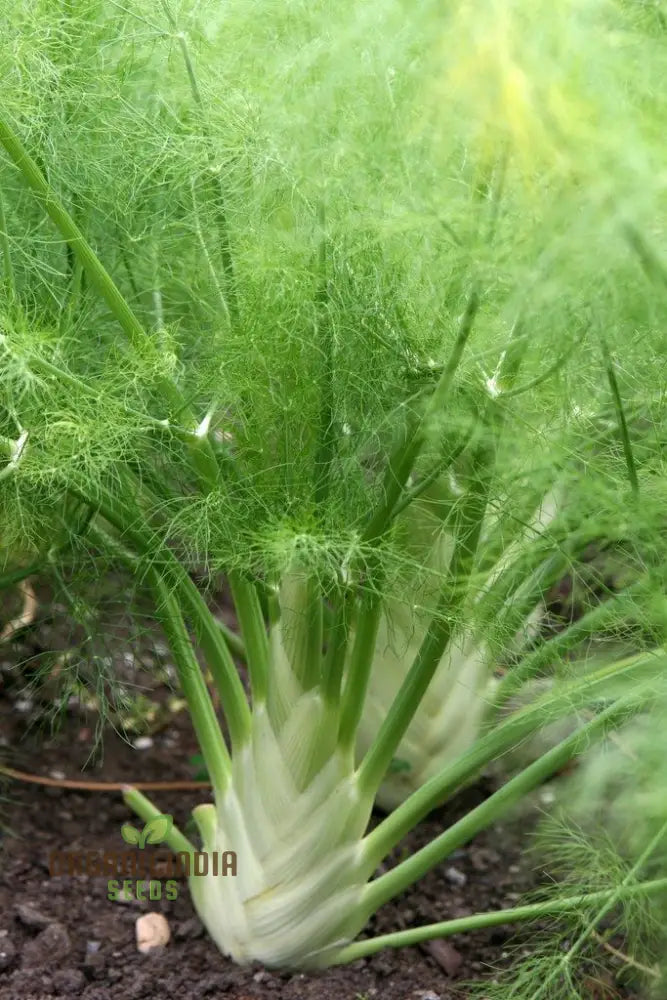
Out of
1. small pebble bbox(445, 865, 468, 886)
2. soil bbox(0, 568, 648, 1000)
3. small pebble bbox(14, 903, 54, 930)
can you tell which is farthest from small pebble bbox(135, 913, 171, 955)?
small pebble bbox(445, 865, 468, 886)

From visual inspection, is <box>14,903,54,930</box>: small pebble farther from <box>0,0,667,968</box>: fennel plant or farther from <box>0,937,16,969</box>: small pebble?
<box>0,0,667,968</box>: fennel plant

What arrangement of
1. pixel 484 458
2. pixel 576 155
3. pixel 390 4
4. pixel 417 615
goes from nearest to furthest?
1. pixel 576 155
2. pixel 390 4
3. pixel 484 458
4. pixel 417 615

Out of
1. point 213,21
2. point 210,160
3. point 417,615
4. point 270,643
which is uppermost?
point 213,21

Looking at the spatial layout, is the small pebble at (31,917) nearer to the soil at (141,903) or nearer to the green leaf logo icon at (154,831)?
the soil at (141,903)

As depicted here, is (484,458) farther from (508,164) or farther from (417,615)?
(508,164)

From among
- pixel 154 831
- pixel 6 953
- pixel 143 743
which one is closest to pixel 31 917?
pixel 6 953

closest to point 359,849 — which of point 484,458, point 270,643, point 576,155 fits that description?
point 270,643

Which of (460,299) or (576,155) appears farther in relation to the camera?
(460,299)

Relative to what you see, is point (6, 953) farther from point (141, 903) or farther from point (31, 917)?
point (141, 903)
